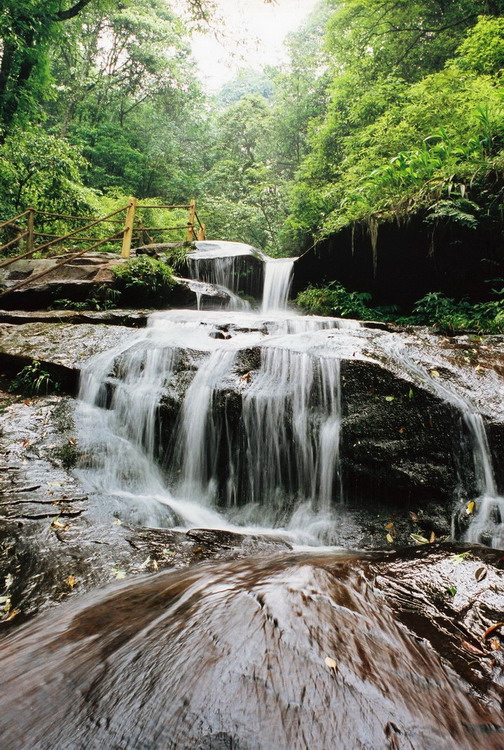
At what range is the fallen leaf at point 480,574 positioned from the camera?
1.94 m

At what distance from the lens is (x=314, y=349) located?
15.0ft

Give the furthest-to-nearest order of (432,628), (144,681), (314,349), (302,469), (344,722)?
(314,349) < (302,469) < (432,628) < (144,681) < (344,722)

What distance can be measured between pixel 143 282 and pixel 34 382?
12.2 feet

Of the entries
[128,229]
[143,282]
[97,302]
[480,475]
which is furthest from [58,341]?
[480,475]

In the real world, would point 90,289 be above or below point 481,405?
above

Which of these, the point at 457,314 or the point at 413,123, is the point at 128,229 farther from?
the point at 457,314

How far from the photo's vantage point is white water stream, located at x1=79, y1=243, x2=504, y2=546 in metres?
3.54

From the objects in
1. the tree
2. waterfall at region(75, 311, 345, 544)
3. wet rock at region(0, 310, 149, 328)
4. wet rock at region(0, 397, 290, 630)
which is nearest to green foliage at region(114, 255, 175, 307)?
wet rock at region(0, 310, 149, 328)

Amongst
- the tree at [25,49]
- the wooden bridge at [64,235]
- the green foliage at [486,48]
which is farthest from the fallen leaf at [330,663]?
the tree at [25,49]

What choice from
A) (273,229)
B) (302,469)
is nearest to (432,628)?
(302,469)

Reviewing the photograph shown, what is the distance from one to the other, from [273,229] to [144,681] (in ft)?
62.7

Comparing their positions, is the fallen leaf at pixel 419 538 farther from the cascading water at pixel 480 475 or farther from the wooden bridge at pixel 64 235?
the wooden bridge at pixel 64 235

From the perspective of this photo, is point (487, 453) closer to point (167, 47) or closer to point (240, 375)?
point (240, 375)

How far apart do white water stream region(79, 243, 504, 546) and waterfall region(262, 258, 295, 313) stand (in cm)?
481
